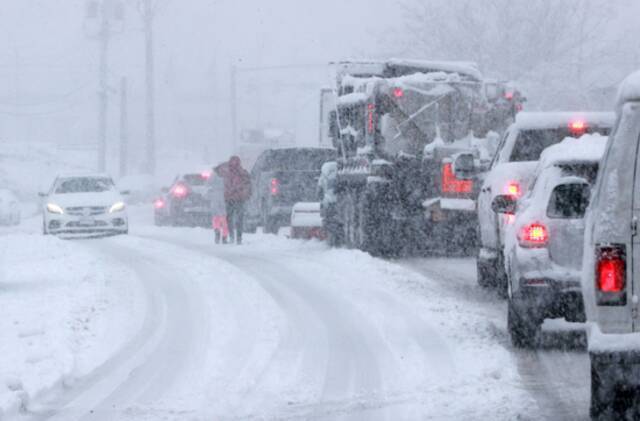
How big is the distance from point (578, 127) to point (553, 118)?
16.5 inches

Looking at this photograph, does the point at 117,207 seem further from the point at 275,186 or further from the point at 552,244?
the point at 552,244

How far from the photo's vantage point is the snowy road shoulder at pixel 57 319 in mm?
9781

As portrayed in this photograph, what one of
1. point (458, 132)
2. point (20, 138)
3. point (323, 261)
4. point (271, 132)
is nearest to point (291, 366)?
point (323, 261)

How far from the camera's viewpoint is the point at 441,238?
67.5 ft

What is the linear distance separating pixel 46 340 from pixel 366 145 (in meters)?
10.4

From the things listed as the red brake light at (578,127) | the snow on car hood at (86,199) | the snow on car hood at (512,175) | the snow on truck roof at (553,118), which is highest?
the snow on truck roof at (553,118)

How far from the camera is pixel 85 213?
2870 cm

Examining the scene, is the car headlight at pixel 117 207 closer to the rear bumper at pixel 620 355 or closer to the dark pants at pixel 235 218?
the dark pants at pixel 235 218

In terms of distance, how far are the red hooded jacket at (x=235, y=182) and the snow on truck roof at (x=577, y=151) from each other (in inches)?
556

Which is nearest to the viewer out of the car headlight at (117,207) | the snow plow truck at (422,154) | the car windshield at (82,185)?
the snow plow truck at (422,154)

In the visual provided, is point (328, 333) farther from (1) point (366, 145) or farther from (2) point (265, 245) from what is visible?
(2) point (265, 245)

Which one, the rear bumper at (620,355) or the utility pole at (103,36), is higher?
the utility pole at (103,36)

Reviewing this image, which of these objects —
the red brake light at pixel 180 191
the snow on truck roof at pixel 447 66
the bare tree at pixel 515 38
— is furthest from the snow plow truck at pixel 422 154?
the bare tree at pixel 515 38

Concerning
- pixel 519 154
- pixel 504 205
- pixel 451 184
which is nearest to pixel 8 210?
pixel 451 184
